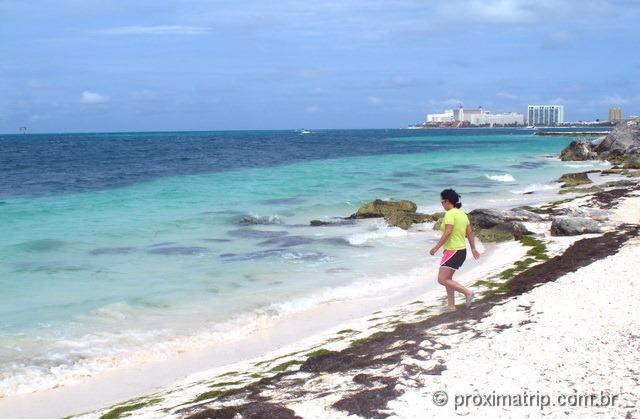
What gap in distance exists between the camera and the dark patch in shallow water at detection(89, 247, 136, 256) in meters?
17.5

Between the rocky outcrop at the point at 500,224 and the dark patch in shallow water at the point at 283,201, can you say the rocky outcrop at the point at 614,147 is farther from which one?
the rocky outcrop at the point at 500,224

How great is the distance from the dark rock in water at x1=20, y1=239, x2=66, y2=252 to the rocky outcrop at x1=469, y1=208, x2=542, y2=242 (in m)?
12.4

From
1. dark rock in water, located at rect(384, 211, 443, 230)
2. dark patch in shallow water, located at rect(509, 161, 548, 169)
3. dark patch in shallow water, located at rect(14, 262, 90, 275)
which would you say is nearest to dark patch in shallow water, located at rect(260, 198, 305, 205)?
dark rock in water, located at rect(384, 211, 443, 230)

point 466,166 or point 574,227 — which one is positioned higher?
point 466,166

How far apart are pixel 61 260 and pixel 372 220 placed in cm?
1053

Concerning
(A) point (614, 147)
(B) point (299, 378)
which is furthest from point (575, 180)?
(B) point (299, 378)

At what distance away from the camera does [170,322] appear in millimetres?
11039

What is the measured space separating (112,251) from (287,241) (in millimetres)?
5056

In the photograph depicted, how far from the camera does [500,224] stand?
695 inches

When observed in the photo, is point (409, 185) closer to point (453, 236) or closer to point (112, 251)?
point (112, 251)

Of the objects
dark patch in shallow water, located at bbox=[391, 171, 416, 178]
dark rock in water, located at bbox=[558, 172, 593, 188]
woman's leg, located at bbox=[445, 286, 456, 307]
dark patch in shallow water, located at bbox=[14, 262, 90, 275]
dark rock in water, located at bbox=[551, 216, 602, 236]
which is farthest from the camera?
dark patch in shallow water, located at bbox=[391, 171, 416, 178]

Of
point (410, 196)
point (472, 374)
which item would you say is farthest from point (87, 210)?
point (472, 374)

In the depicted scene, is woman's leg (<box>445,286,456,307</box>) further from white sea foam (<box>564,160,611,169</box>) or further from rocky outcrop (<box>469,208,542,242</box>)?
white sea foam (<box>564,160,611,169</box>)

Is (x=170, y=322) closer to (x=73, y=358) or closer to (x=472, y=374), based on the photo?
(x=73, y=358)
